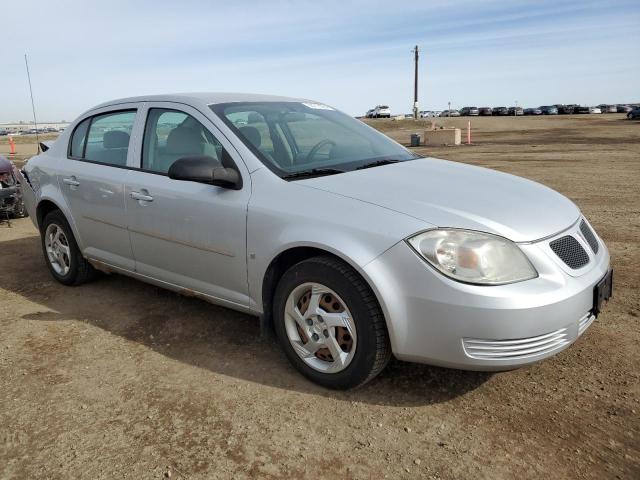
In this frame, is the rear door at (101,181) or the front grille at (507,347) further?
the rear door at (101,181)

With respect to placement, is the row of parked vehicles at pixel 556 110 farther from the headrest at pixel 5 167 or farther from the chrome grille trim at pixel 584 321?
the chrome grille trim at pixel 584 321

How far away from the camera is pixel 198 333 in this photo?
154 inches

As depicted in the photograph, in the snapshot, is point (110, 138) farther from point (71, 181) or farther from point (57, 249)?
point (57, 249)

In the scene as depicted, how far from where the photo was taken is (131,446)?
2617mm

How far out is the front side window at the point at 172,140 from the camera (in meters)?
3.62

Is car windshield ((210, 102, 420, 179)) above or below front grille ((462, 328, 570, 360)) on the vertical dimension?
above

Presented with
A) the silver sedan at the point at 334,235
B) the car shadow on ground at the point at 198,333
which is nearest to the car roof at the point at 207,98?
the silver sedan at the point at 334,235

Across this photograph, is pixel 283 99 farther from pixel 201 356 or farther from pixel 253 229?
pixel 201 356

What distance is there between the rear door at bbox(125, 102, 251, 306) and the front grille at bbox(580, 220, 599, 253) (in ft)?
6.41

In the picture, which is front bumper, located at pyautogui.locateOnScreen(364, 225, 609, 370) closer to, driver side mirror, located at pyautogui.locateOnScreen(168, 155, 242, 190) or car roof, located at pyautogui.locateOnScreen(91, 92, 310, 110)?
driver side mirror, located at pyautogui.locateOnScreen(168, 155, 242, 190)

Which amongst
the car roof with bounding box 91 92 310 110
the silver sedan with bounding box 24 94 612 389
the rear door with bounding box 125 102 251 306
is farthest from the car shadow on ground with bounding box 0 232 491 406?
the car roof with bounding box 91 92 310 110

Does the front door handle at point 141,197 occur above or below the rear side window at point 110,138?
below

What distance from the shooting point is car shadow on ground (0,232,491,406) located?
308cm

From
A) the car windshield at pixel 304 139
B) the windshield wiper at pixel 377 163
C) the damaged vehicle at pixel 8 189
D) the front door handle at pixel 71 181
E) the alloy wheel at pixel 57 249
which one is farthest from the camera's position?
the damaged vehicle at pixel 8 189
